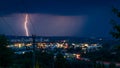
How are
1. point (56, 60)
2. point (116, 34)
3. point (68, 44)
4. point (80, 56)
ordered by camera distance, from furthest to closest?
point (68, 44), point (80, 56), point (56, 60), point (116, 34)

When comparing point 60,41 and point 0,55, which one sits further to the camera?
point 60,41

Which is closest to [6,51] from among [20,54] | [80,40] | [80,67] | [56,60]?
[56,60]

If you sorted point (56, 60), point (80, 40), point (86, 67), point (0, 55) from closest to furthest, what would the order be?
1. point (0, 55)
2. point (56, 60)
3. point (86, 67)
4. point (80, 40)

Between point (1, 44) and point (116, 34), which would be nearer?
point (116, 34)

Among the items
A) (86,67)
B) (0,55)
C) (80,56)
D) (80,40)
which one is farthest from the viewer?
(80,40)

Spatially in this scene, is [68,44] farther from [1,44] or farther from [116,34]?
[116,34]

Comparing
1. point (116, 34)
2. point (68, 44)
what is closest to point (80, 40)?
point (68, 44)

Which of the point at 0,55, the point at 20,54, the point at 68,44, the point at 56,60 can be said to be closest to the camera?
the point at 0,55

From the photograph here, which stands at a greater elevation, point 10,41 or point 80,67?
point 10,41

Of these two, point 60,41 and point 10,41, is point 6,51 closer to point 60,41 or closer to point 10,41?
point 10,41
